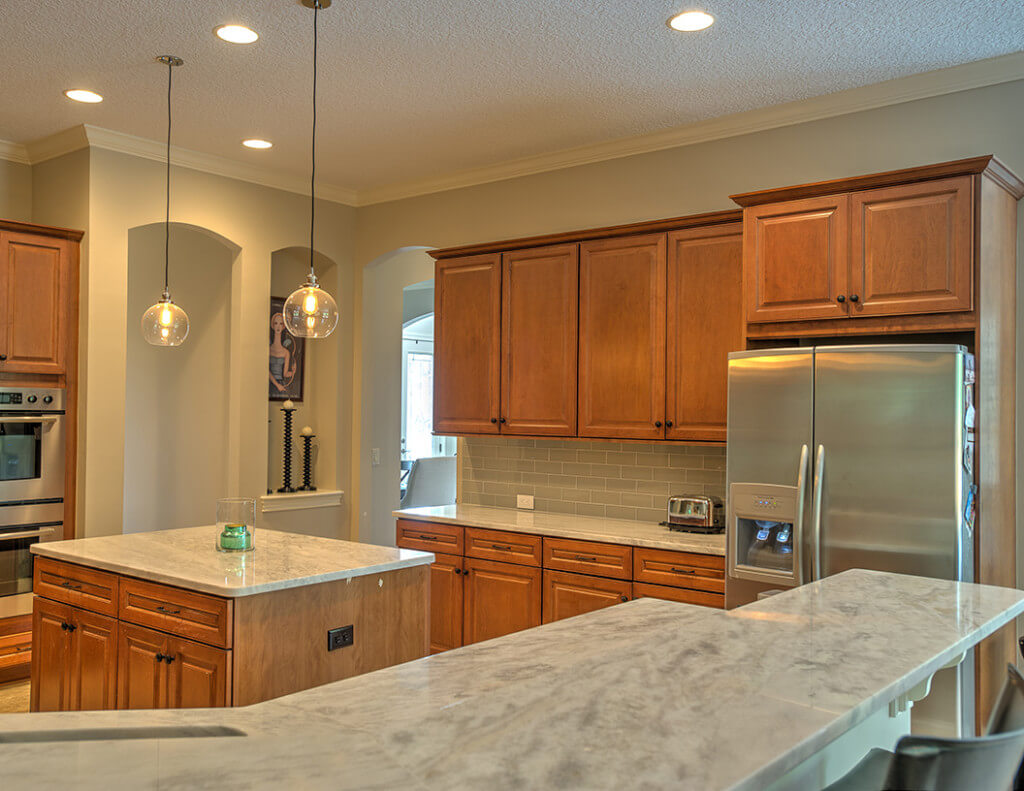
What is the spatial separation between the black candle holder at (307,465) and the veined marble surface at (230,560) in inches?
80.5

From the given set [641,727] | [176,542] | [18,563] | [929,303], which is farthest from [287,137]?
[641,727]

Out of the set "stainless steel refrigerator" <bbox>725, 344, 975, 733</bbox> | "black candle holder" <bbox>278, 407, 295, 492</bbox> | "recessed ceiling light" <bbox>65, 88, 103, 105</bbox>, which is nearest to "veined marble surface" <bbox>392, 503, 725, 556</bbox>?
"stainless steel refrigerator" <bbox>725, 344, 975, 733</bbox>

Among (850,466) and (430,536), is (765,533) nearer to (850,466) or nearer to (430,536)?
(850,466)

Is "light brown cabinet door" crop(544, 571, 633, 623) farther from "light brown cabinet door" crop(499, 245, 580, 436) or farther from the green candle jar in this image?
the green candle jar

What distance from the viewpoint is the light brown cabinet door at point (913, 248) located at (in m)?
3.16

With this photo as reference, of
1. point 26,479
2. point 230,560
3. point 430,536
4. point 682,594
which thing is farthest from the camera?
point 430,536

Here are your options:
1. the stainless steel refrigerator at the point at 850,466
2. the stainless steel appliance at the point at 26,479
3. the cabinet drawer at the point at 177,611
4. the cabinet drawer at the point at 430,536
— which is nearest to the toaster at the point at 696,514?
the stainless steel refrigerator at the point at 850,466

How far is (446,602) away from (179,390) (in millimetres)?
2516

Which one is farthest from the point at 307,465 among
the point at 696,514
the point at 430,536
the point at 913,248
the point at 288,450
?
the point at 913,248

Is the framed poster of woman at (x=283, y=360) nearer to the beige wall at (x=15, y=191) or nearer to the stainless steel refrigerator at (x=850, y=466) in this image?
the beige wall at (x=15, y=191)

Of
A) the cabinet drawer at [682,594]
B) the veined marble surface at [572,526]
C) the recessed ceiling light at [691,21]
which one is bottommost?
the cabinet drawer at [682,594]

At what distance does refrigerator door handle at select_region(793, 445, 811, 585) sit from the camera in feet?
10.8

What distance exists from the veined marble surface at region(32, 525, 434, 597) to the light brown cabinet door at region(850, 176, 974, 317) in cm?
202

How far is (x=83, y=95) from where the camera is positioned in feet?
13.6
